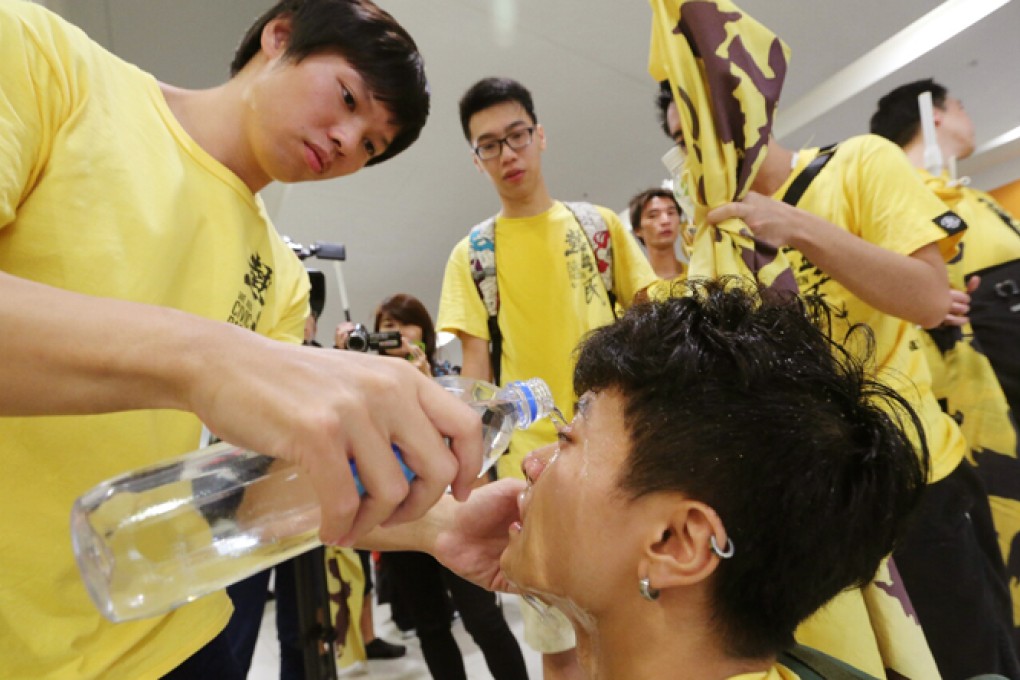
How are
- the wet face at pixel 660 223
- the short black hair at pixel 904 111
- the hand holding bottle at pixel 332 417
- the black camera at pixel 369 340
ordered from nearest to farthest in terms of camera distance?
the hand holding bottle at pixel 332 417
the black camera at pixel 369 340
the short black hair at pixel 904 111
the wet face at pixel 660 223

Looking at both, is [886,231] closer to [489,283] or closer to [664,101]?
[664,101]

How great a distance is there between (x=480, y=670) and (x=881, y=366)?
1.93 metres

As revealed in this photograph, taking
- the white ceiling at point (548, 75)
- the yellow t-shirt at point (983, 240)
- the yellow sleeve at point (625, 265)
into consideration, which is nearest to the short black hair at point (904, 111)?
the yellow t-shirt at point (983, 240)

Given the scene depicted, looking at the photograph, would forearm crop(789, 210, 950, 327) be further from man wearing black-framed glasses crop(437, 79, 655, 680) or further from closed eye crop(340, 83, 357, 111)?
closed eye crop(340, 83, 357, 111)

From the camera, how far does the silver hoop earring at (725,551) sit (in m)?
0.63

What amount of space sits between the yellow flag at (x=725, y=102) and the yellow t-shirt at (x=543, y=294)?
1.75ft

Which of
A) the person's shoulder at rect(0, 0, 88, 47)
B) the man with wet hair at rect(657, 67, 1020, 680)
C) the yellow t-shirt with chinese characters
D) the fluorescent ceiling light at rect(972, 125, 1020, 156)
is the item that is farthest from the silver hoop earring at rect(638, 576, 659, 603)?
the fluorescent ceiling light at rect(972, 125, 1020, 156)

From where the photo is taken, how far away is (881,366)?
3.77 feet

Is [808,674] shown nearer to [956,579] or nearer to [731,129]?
[956,579]

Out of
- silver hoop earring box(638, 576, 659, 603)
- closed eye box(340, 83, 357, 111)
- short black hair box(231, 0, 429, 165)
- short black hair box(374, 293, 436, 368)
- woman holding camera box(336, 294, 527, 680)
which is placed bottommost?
woman holding camera box(336, 294, 527, 680)

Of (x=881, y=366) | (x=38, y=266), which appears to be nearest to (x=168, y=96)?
(x=38, y=266)

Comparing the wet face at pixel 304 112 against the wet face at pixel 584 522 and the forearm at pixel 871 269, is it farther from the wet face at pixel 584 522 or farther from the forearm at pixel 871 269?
the forearm at pixel 871 269

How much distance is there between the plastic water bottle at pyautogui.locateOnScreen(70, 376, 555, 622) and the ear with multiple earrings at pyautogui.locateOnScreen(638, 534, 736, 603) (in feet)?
0.85

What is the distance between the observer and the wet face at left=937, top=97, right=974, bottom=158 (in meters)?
1.93
